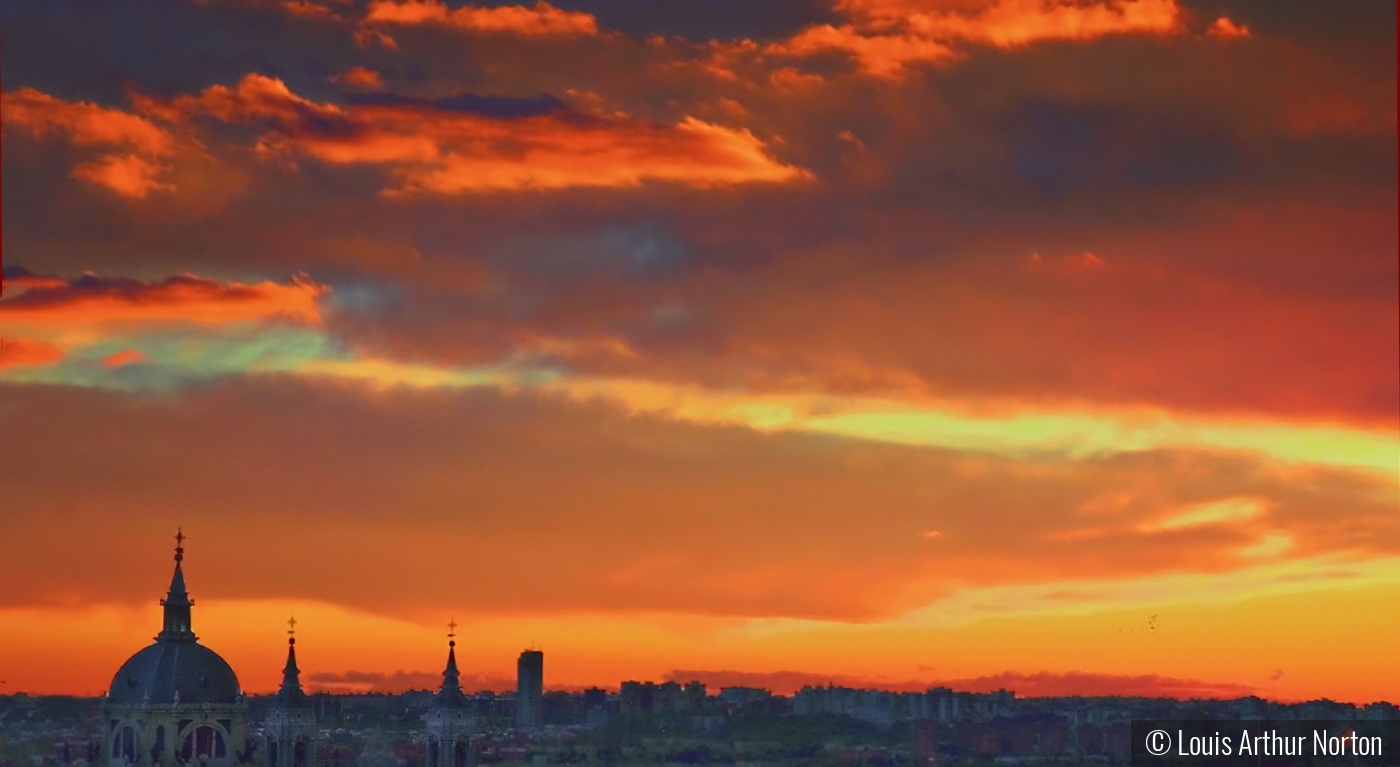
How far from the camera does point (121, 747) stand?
144 metres

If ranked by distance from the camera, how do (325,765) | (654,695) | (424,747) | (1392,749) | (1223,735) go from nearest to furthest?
1. (424,747)
2. (325,765)
3. (1223,735)
4. (1392,749)
5. (654,695)

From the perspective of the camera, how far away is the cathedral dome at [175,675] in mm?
143875

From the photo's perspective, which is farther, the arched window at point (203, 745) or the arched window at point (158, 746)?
the arched window at point (203, 745)

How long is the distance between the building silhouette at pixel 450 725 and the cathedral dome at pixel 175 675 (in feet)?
41.5

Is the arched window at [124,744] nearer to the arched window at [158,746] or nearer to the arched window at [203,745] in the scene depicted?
the arched window at [158,746]

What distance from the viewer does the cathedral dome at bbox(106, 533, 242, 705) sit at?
143875mm

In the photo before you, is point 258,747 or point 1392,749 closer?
point 258,747

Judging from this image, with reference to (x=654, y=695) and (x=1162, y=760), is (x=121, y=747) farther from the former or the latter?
(x=1162, y=760)

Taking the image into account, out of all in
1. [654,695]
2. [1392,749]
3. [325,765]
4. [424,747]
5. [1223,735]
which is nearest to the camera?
[424,747]

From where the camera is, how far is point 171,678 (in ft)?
473

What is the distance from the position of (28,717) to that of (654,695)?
5437 cm

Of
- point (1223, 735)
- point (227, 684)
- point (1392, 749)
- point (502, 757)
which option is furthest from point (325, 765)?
point (1392, 749)

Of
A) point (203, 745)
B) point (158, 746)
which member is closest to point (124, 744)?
point (158, 746)

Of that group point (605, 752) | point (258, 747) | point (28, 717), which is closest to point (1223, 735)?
point (605, 752)
